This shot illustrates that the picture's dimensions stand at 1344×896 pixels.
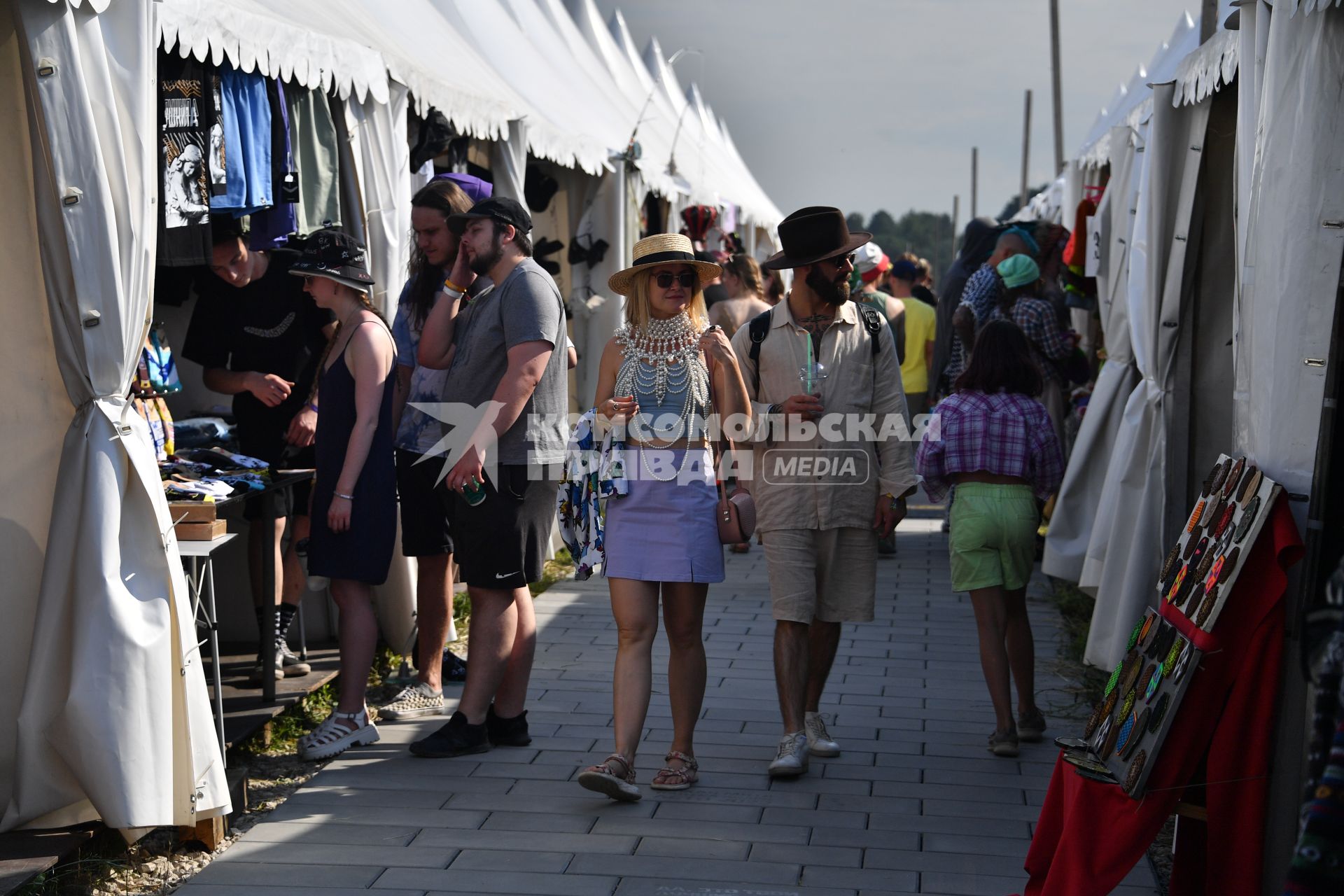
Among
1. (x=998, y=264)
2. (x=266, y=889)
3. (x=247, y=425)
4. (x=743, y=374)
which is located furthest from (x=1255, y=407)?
(x=998, y=264)

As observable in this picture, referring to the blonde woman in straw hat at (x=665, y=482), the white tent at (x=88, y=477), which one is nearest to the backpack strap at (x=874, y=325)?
the blonde woman in straw hat at (x=665, y=482)

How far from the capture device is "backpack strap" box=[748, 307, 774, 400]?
516cm

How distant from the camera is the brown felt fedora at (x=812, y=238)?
5.01 metres

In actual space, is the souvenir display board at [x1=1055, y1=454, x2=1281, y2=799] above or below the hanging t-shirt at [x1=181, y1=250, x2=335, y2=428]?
below

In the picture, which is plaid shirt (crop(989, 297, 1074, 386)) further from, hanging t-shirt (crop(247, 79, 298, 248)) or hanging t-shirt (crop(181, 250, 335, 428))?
hanging t-shirt (crop(247, 79, 298, 248))

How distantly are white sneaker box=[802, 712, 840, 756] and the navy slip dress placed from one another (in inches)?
68.8

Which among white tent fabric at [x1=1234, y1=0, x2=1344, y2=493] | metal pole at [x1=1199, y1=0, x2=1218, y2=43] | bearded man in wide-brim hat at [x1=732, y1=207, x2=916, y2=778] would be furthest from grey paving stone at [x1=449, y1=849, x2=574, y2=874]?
metal pole at [x1=1199, y1=0, x2=1218, y2=43]

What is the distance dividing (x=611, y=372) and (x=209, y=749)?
1.83 m

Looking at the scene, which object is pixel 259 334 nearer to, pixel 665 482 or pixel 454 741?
pixel 454 741

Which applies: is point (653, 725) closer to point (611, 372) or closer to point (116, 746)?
point (611, 372)

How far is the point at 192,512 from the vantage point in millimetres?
4391

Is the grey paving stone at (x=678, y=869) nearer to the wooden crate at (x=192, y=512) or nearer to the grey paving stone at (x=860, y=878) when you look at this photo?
the grey paving stone at (x=860, y=878)

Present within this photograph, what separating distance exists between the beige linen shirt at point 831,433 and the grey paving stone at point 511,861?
1.52m

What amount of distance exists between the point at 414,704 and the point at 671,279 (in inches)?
88.1
